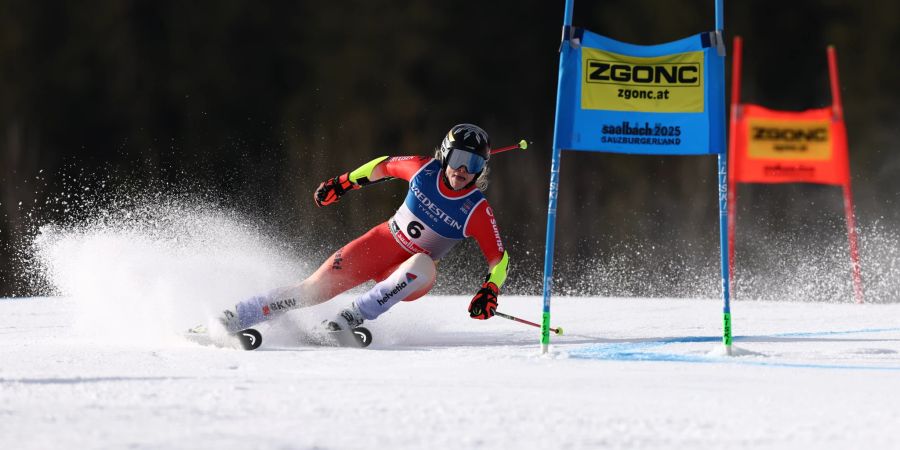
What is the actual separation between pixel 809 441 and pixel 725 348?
78.6 inches

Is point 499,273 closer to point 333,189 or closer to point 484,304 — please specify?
point 484,304

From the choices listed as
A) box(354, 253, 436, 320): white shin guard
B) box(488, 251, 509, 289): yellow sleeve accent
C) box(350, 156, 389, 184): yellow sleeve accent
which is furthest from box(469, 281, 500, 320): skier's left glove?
box(350, 156, 389, 184): yellow sleeve accent

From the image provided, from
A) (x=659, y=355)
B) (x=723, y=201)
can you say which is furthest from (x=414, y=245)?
(x=723, y=201)

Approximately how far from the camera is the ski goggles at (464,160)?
5.53m

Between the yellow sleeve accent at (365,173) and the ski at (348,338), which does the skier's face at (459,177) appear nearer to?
the yellow sleeve accent at (365,173)

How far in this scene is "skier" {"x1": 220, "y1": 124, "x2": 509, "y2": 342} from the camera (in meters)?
5.48

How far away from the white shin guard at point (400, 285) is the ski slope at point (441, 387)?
0.21 metres

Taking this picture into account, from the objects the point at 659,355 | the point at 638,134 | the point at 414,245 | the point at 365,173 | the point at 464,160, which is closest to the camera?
the point at 638,134

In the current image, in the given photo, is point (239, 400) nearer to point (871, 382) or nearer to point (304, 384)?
point (304, 384)

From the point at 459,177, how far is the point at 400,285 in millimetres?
601

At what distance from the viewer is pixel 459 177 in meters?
5.54

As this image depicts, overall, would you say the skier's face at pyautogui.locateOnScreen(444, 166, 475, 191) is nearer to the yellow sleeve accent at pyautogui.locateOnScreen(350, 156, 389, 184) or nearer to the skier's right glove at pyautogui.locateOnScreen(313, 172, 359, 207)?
the yellow sleeve accent at pyautogui.locateOnScreen(350, 156, 389, 184)

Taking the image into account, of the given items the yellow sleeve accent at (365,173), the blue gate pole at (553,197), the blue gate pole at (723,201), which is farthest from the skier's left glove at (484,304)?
the yellow sleeve accent at (365,173)

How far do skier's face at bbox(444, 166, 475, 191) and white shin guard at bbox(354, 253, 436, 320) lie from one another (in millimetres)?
380
